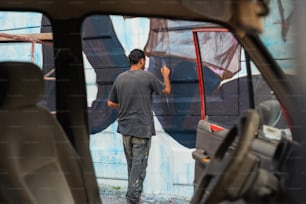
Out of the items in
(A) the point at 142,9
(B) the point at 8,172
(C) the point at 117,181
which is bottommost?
(C) the point at 117,181

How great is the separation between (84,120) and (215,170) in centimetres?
84

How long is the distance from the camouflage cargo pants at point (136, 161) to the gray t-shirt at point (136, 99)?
0.06m

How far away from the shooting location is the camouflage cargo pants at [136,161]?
3.57m

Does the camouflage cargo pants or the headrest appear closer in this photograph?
the headrest

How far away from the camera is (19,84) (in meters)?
1.74

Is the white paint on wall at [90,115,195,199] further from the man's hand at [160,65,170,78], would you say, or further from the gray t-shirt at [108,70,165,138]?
the gray t-shirt at [108,70,165,138]

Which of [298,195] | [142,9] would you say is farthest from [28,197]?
[298,195]

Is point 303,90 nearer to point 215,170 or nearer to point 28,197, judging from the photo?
point 215,170

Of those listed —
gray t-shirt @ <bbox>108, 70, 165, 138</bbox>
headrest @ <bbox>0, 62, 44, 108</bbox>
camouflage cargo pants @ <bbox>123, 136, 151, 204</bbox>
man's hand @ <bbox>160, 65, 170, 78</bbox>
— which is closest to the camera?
headrest @ <bbox>0, 62, 44, 108</bbox>

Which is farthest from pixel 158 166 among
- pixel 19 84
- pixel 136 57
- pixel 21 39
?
pixel 19 84

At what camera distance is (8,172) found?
64.5 inches

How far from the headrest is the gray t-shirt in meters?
1.67

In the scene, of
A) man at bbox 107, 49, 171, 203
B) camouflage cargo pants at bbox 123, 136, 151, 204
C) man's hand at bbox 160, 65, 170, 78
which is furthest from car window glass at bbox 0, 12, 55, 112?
man's hand at bbox 160, 65, 170, 78

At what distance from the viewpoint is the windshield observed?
4.38ft
